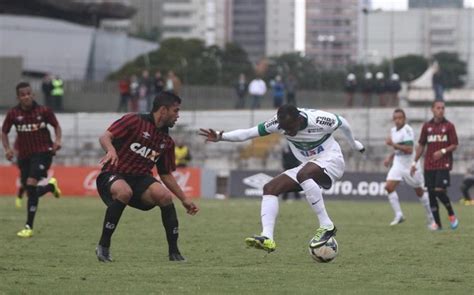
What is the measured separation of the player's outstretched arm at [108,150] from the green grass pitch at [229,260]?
1.07m

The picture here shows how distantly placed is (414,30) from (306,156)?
44.6 meters

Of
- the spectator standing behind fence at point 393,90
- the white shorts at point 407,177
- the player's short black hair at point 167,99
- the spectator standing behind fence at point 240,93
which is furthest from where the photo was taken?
the spectator standing behind fence at point 240,93

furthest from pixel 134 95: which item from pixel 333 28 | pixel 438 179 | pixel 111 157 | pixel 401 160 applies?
pixel 333 28

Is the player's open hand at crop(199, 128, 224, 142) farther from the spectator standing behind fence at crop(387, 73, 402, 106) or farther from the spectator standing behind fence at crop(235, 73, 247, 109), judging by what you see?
the spectator standing behind fence at crop(235, 73, 247, 109)

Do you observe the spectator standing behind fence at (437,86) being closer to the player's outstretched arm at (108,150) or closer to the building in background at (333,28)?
the player's outstretched arm at (108,150)

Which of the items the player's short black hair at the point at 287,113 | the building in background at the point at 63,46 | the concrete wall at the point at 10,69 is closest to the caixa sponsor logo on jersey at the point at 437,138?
the player's short black hair at the point at 287,113

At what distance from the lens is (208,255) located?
1434 centimetres

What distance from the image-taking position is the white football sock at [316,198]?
44.9 ft

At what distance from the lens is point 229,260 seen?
13547mm

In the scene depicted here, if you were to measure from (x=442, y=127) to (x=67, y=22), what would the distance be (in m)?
55.9

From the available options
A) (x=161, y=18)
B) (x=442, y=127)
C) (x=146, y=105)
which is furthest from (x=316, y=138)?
(x=161, y=18)

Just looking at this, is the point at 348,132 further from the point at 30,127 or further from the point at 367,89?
the point at 367,89

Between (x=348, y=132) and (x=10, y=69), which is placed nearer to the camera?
(x=348, y=132)

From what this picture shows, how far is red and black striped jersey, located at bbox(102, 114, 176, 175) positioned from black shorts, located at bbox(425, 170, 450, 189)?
327 inches
